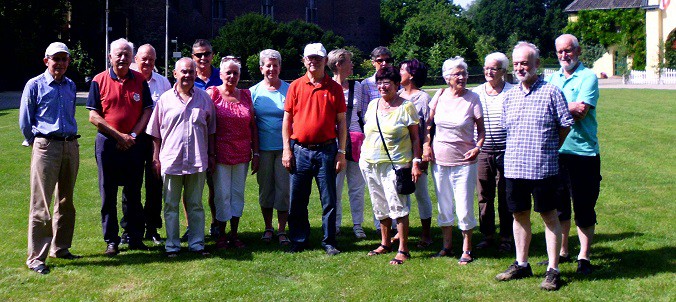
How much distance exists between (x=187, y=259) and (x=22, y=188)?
231 inches

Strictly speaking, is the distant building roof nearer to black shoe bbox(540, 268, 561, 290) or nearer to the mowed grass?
the mowed grass

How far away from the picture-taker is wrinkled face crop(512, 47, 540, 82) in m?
6.49

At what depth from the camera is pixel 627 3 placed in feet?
202

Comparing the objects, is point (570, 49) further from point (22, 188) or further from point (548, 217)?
point (22, 188)

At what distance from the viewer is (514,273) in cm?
682

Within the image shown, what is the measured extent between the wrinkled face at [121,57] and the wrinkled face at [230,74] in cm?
90

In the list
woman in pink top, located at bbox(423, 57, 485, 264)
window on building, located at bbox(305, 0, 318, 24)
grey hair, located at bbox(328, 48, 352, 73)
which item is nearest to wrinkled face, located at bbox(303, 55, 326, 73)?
grey hair, located at bbox(328, 48, 352, 73)

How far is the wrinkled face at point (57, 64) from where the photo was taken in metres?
7.32

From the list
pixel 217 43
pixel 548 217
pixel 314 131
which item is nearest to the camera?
pixel 548 217

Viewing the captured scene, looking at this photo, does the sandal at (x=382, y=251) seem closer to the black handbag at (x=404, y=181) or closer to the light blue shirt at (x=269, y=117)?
the black handbag at (x=404, y=181)

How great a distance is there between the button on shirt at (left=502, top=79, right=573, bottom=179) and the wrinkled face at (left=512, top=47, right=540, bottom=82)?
93 millimetres

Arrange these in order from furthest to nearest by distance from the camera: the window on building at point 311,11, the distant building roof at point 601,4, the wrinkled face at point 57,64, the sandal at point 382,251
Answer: the window on building at point 311,11, the distant building roof at point 601,4, the sandal at point 382,251, the wrinkled face at point 57,64

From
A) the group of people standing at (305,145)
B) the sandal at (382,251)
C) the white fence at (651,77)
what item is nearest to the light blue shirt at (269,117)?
the group of people standing at (305,145)

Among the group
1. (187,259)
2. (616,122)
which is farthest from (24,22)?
(187,259)
